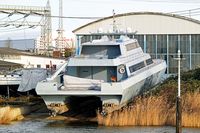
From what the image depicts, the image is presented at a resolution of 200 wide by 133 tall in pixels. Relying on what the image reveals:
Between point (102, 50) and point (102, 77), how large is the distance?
9.93 feet

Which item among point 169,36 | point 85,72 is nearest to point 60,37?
point 169,36

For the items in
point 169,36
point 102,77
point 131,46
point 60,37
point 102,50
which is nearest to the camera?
point 102,77

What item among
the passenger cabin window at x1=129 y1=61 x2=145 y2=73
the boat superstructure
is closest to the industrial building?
the passenger cabin window at x1=129 y1=61 x2=145 y2=73

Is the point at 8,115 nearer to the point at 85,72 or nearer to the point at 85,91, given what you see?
the point at 85,91

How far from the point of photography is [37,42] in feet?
370

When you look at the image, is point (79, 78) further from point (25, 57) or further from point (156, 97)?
point (25, 57)

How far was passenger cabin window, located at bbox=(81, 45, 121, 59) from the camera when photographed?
38484 millimetres

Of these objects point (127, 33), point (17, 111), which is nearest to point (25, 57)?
point (127, 33)

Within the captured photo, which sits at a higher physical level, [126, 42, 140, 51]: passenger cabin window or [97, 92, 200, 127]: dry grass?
[126, 42, 140, 51]: passenger cabin window

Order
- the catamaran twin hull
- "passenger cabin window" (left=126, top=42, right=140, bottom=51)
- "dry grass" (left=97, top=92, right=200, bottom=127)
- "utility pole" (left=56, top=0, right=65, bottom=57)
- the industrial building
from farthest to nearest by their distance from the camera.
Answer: "utility pole" (left=56, top=0, right=65, bottom=57) < the industrial building < "passenger cabin window" (left=126, top=42, right=140, bottom=51) < the catamaran twin hull < "dry grass" (left=97, top=92, right=200, bottom=127)

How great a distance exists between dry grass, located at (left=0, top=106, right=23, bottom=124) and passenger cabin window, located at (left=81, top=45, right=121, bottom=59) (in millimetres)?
6456

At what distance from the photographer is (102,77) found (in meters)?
36.4

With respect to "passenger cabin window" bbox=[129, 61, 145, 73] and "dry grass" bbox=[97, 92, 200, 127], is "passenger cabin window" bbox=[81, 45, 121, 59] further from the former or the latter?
"dry grass" bbox=[97, 92, 200, 127]

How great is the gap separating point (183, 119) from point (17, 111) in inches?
465
